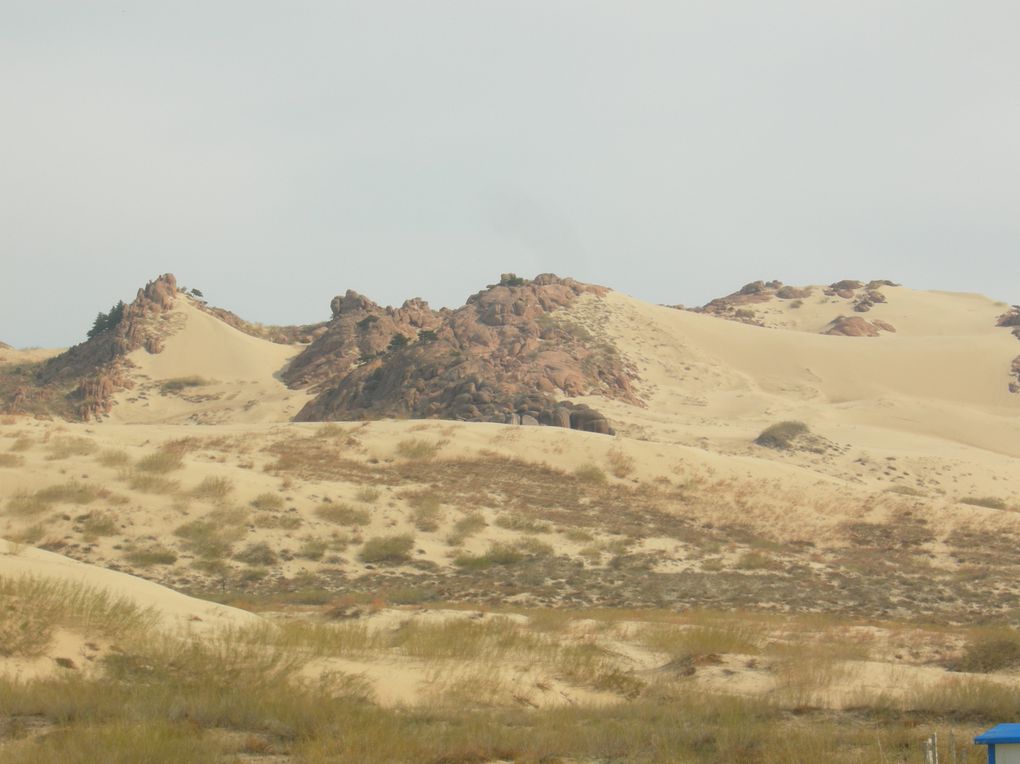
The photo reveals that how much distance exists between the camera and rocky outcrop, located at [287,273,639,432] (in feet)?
141

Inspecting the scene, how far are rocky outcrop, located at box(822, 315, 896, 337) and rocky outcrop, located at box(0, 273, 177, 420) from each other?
50.5 meters

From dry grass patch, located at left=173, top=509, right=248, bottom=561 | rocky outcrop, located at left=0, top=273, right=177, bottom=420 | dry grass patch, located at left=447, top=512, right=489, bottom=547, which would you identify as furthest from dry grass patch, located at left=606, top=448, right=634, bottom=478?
rocky outcrop, located at left=0, top=273, right=177, bottom=420

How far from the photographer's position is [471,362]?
47.3 meters

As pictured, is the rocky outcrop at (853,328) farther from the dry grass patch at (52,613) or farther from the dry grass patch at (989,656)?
the dry grass patch at (52,613)

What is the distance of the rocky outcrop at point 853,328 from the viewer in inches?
3415

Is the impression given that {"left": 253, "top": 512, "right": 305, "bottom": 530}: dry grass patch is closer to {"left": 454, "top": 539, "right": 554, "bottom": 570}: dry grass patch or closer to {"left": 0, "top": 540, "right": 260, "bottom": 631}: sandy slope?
{"left": 454, "top": 539, "right": 554, "bottom": 570}: dry grass patch

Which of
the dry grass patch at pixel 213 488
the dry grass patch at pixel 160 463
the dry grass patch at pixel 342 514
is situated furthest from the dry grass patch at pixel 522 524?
the dry grass patch at pixel 160 463

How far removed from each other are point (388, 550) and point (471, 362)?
24.1 metres

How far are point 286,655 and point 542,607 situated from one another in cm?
803

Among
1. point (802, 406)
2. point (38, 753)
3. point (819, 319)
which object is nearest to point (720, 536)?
point (38, 753)

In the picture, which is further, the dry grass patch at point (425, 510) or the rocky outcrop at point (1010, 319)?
the rocky outcrop at point (1010, 319)

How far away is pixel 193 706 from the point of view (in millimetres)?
9758

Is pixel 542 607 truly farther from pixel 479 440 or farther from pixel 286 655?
pixel 479 440

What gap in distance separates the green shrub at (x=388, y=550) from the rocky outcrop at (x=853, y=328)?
66.5 m
